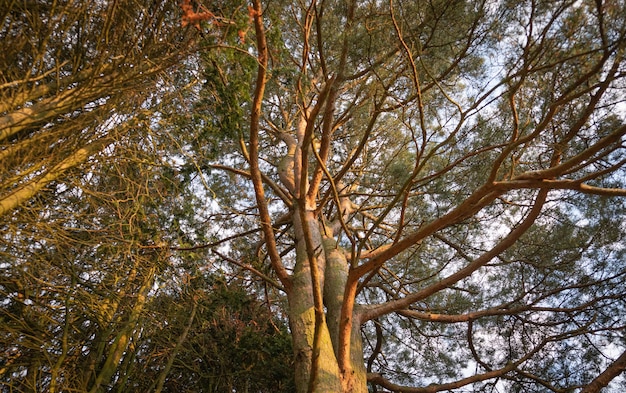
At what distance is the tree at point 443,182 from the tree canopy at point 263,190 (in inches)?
0.7

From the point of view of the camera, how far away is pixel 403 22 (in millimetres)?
2789

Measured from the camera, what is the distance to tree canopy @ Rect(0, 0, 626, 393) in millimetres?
2240

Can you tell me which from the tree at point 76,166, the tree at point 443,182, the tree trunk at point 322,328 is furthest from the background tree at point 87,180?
the tree trunk at point 322,328

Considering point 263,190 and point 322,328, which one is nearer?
point 322,328

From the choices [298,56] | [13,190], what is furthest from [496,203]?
[13,190]

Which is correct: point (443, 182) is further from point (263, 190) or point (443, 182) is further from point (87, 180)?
point (87, 180)

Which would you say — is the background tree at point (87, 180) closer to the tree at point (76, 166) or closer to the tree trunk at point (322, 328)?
the tree at point (76, 166)

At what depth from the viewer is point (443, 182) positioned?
13.5 feet

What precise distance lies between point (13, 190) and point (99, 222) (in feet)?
2.93

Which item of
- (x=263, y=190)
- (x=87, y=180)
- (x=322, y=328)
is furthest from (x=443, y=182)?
(x=87, y=180)

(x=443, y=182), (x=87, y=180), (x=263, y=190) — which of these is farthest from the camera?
(x=443, y=182)

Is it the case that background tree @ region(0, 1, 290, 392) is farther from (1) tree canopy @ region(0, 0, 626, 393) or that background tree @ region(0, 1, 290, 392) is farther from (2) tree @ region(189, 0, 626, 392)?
(2) tree @ region(189, 0, 626, 392)

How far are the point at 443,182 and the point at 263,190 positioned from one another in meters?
1.73

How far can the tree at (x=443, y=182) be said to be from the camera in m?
2.42
